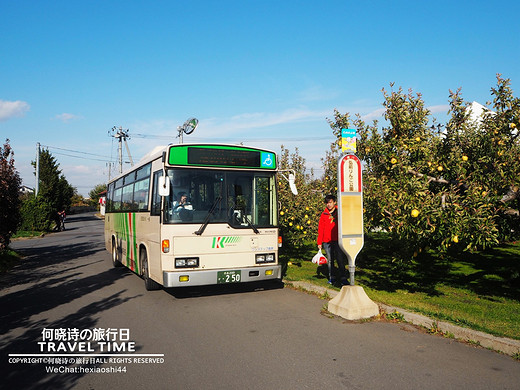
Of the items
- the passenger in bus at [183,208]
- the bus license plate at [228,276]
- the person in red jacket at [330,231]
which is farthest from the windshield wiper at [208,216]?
the person in red jacket at [330,231]

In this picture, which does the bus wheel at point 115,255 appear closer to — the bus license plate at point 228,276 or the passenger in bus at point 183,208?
the passenger in bus at point 183,208

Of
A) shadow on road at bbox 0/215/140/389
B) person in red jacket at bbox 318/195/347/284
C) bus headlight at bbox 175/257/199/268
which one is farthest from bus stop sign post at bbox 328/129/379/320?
shadow on road at bbox 0/215/140/389

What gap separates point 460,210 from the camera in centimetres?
696

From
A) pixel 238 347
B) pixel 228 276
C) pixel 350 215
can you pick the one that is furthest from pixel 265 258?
pixel 238 347

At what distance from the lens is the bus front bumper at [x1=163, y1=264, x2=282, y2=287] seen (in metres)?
8.41

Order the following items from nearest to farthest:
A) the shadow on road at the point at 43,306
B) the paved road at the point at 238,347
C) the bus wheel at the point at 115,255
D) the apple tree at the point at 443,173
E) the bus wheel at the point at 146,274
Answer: the paved road at the point at 238,347 → the shadow on road at the point at 43,306 → the apple tree at the point at 443,173 → the bus wheel at the point at 146,274 → the bus wheel at the point at 115,255

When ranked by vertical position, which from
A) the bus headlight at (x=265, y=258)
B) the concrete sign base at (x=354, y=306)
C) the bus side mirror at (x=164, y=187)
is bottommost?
the concrete sign base at (x=354, y=306)

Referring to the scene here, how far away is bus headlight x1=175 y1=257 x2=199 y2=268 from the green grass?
10.4 ft

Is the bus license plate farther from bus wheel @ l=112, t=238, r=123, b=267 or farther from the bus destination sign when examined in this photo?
bus wheel @ l=112, t=238, r=123, b=267

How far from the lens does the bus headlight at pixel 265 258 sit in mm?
9320

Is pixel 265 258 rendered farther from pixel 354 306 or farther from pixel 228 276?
pixel 354 306

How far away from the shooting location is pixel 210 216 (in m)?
8.89

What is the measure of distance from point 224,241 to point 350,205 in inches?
113

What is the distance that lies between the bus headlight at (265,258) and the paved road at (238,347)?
30.2 inches
